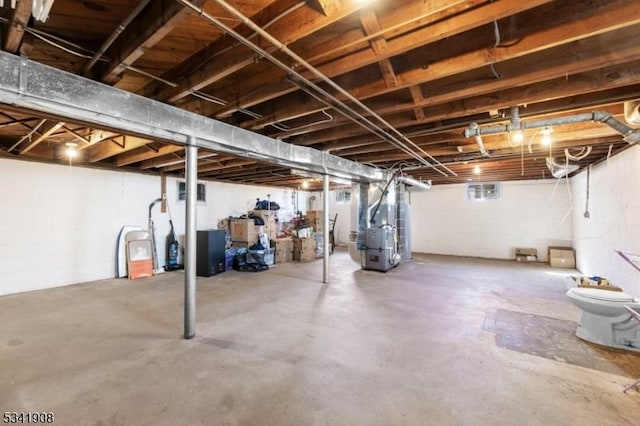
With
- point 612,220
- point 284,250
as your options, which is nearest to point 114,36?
point 284,250

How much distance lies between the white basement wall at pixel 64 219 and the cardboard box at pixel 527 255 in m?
9.02

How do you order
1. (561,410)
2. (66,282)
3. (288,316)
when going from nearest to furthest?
(561,410) < (288,316) < (66,282)

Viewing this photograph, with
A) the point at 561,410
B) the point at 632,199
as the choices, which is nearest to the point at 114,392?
the point at 561,410

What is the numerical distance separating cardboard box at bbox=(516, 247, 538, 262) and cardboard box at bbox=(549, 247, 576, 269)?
45 centimetres

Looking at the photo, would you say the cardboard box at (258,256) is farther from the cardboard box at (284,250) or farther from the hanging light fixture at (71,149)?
the hanging light fixture at (71,149)

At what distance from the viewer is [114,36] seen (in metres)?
1.62

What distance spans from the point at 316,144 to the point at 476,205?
19.9ft

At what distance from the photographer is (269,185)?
30.0ft

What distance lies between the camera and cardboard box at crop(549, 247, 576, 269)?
6512 millimetres

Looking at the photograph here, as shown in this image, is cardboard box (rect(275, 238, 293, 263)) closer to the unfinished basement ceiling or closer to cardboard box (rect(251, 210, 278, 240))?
cardboard box (rect(251, 210, 278, 240))

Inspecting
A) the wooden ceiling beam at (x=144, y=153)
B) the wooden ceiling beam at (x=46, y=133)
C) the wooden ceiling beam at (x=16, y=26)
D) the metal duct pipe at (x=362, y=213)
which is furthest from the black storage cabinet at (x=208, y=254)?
the wooden ceiling beam at (x=16, y=26)

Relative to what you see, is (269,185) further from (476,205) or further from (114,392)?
(114,392)

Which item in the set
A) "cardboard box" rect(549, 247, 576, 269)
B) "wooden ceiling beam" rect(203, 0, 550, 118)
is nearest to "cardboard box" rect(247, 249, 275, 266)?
"wooden ceiling beam" rect(203, 0, 550, 118)

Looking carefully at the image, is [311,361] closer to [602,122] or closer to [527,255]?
[602,122]
